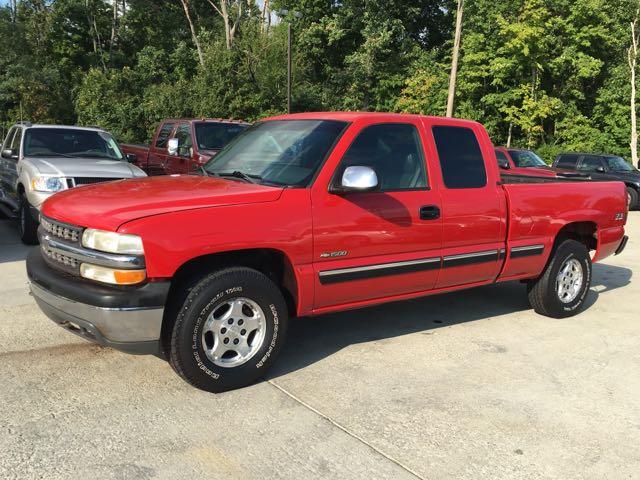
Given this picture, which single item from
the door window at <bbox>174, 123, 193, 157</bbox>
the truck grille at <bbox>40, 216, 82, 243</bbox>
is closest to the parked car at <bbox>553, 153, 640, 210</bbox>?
the door window at <bbox>174, 123, 193, 157</bbox>

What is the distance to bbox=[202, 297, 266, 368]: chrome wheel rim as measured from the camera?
12.2 feet

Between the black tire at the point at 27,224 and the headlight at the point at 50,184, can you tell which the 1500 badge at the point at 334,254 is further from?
the black tire at the point at 27,224

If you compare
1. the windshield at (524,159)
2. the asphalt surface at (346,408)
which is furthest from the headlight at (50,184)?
the windshield at (524,159)

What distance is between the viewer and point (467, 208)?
15.7 feet

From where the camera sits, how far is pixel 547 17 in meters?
25.9

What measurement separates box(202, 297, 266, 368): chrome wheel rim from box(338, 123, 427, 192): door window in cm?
125

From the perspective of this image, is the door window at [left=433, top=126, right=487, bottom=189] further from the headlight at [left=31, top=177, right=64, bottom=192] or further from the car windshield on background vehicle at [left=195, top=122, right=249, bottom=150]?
the car windshield on background vehicle at [left=195, top=122, right=249, bottom=150]

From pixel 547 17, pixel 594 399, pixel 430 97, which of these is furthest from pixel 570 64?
pixel 594 399

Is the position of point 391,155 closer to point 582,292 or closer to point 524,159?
point 582,292

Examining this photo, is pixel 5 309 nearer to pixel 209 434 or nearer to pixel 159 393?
pixel 159 393

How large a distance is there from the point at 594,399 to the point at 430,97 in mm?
27733

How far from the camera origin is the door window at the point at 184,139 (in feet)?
34.9

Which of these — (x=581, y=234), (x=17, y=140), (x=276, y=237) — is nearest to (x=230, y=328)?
(x=276, y=237)

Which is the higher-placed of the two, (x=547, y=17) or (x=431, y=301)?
(x=547, y=17)
